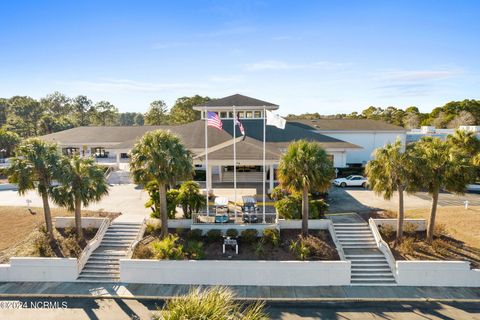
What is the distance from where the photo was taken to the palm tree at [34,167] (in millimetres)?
18875

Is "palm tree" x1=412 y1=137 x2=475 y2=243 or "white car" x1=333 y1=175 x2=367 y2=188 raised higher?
"palm tree" x1=412 y1=137 x2=475 y2=243

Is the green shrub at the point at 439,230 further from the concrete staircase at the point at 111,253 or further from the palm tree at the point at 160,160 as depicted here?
the concrete staircase at the point at 111,253

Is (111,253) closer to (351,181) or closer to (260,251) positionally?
(260,251)

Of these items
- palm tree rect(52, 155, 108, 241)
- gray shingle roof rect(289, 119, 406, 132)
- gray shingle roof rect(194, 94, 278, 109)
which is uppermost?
gray shingle roof rect(194, 94, 278, 109)

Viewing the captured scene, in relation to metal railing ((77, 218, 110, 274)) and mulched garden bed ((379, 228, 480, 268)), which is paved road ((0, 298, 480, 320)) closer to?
metal railing ((77, 218, 110, 274))

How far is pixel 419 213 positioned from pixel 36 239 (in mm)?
28893

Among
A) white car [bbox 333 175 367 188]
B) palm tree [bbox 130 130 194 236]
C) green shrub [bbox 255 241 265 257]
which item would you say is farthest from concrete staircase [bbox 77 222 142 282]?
white car [bbox 333 175 367 188]

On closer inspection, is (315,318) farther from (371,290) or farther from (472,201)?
(472,201)

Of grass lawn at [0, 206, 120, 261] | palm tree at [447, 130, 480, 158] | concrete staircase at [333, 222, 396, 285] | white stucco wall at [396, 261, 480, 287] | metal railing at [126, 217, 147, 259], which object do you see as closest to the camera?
white stucco wall at [396, 261, 480, 287]

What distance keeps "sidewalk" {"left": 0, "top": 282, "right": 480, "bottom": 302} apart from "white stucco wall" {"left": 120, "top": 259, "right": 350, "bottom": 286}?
0.36 m

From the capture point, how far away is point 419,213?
79.2 ft

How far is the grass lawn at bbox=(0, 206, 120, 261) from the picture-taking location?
67.9 ft

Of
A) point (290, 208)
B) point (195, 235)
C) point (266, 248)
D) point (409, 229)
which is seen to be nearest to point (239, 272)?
point (266, 248)

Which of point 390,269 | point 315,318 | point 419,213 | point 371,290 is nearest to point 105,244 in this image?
point 315,318
